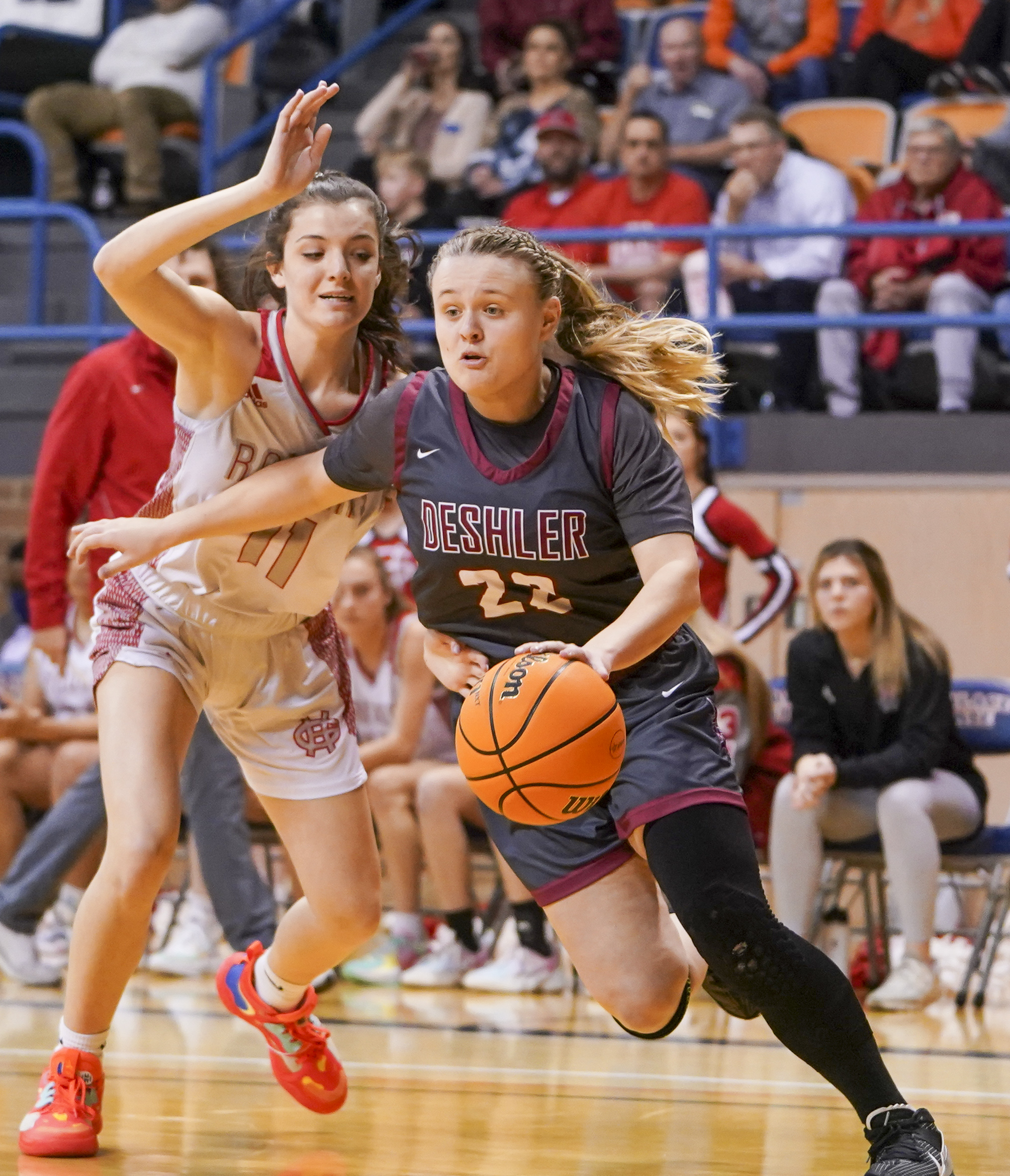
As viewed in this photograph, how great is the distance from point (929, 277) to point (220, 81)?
500 cm

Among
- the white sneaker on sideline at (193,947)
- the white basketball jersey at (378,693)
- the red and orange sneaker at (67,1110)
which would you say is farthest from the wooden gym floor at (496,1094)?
the white basketball jersey at (378,693)

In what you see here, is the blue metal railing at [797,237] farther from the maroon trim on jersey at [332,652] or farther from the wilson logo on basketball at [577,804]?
the wilson logo on basketball at [577,804]

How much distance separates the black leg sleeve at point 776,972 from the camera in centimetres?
306

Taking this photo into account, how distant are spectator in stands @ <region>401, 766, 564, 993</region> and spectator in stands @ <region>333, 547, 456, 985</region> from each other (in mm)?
112

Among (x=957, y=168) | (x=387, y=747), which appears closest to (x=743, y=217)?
(x=957, y=168)

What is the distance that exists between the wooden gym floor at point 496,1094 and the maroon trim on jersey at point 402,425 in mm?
1377

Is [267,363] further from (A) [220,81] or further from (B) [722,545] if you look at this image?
(A) [220,81]

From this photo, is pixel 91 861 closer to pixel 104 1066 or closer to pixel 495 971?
pixel 495 971

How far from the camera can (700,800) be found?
10.6 feet

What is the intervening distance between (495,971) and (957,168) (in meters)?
4.59

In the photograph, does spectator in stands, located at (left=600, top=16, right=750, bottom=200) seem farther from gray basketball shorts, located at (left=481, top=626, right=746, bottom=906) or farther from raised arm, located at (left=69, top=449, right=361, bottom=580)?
gray basketball shorts, located at (left=481, top=626, right=746, bottom=906)

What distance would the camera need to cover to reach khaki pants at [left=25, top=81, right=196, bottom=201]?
34.1 feet

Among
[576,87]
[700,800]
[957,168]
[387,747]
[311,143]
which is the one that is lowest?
[387,747]

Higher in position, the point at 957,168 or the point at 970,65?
the point at 970,65
